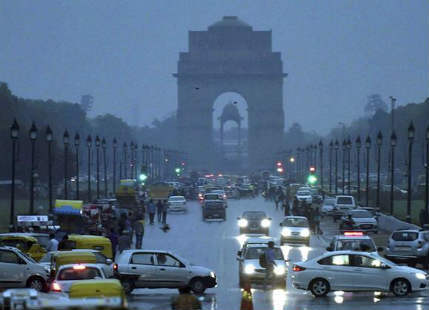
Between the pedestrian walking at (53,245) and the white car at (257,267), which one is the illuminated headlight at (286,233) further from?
the white car at (257,267)

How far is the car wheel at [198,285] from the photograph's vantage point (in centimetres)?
2977

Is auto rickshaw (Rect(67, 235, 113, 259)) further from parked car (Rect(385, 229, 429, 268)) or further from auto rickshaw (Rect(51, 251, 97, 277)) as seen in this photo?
parked car (Rect(385, 229, 429, 268))

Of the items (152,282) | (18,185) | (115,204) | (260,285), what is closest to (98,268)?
(152,282)

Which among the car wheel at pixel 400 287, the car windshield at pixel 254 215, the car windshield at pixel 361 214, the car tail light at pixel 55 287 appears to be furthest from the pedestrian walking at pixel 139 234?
the car tail light at pixel 55 287

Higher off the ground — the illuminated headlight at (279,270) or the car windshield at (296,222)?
the car windshield at (296,222)

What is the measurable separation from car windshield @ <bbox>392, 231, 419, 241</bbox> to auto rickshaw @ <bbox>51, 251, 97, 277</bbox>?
12.5m

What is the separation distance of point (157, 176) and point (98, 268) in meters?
126

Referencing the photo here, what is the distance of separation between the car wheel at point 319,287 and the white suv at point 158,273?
217 centimetres

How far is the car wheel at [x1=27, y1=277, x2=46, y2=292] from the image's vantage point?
2892cm

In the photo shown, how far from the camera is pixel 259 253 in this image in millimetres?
A: 33531

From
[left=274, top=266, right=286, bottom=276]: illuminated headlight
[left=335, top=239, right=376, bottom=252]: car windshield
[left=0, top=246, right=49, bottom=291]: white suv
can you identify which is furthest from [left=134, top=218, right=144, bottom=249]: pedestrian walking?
[left=0, top=246, right=49, bottom=291]: white suv

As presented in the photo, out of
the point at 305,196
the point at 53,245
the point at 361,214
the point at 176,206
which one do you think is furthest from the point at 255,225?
the point at 305,196

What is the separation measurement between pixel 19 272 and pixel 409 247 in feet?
44.5

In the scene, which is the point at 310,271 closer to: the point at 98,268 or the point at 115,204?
the point at 98,268
